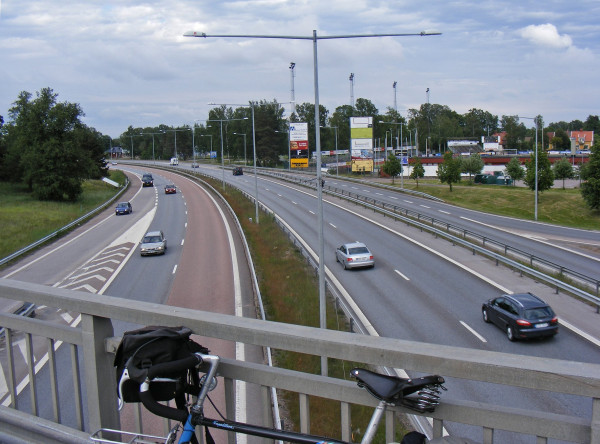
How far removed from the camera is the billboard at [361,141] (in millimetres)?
68562

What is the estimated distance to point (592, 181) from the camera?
5231 centimetres

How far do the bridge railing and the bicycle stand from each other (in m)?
0.08

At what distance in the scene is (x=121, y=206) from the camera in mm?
52281

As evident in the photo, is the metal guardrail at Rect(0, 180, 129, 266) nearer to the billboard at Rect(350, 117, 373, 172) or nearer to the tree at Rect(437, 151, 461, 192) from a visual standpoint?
the billboard at Rect(350, 117, 373, 172)

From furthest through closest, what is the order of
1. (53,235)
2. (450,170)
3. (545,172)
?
(450,170)
(545,172)
(53,235)

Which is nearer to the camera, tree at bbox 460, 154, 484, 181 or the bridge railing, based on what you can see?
the bridge railing

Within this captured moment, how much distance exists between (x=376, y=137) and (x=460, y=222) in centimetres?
12674

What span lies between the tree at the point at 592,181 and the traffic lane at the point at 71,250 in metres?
42.9

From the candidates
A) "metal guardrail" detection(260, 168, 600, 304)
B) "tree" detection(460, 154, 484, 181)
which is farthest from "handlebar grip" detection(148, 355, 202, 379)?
"tree" detection(460, 154, 484, 181)

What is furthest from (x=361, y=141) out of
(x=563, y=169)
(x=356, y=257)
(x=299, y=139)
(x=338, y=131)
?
(x=338, y=131)

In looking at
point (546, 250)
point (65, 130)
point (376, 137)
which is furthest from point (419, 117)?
point (546, 250)

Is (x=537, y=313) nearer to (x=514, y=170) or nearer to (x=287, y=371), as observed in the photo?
(x=287, y=371)

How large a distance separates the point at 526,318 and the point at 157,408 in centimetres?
1692

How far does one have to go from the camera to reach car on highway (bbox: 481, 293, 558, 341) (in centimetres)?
1773
